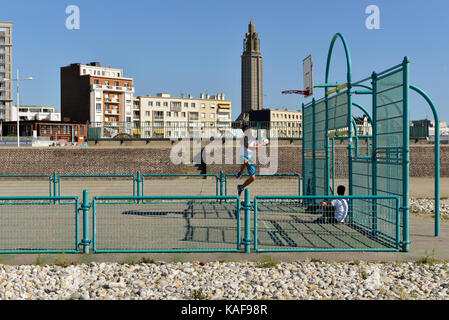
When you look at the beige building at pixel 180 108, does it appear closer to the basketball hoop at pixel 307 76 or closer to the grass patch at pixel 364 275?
the basketball hoop at pixel 307 76

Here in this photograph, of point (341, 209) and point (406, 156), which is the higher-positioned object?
point (406, 156)

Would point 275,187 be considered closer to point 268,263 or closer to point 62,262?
point 268,263

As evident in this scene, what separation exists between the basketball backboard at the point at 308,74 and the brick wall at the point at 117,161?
52.9 ft

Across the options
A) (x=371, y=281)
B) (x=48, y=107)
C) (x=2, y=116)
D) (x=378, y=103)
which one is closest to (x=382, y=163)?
(x=378, y=103)

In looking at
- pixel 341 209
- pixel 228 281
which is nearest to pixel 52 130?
pixel 341 209

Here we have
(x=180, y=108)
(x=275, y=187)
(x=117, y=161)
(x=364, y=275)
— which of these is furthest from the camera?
(x=180, y=108)

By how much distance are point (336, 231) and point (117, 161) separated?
2248cm

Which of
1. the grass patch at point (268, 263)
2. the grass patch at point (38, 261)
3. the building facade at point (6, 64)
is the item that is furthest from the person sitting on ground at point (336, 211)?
the building facade at point (6, 64)

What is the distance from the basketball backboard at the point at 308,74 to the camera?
45.2 feet

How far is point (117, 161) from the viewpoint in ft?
103

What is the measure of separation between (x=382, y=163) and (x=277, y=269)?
3374 mm

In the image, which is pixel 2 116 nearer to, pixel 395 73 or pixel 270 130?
pixel 270 130

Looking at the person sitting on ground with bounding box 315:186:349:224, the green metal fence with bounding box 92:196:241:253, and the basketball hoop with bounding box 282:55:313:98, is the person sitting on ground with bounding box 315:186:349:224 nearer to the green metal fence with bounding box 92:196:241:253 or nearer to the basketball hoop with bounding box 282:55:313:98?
the green metal fence with bounding box 92:196:241:253

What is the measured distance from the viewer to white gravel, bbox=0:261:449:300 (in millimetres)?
6484
